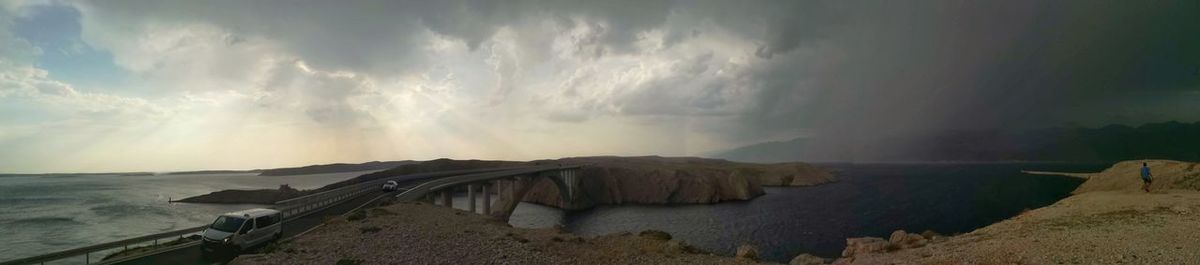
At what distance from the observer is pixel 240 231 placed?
2081 cm

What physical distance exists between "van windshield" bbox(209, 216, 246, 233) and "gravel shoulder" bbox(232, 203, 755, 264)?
193 centimetres

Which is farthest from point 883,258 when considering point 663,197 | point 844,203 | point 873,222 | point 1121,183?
point 663,197

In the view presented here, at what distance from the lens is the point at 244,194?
11406 cm

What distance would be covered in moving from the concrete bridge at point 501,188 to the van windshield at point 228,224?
22.6 m

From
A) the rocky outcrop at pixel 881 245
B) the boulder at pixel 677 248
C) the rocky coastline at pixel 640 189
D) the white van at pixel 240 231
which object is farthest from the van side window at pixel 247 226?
the rocky coastline at pixel 640 189

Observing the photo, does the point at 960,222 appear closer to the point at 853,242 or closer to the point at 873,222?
the point at 873,222

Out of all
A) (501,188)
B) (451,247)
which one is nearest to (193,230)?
(451,247)

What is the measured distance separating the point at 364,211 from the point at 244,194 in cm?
10373

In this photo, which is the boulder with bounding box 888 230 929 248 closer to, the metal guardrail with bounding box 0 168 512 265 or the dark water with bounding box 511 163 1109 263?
the dark water with bounding box 511 163 1109 263

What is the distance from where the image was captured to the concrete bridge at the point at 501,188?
52.3m

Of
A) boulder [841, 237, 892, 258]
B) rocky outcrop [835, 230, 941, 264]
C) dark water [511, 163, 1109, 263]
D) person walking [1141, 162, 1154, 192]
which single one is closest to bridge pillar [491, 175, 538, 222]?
dark water [511, 163, 1109, 263]

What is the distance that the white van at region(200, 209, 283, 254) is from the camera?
20.1 meters

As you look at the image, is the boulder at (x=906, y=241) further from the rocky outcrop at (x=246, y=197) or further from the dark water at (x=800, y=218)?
the rocky outcrop at (x=246, y=197)

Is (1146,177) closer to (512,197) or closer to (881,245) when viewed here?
(881,245)
